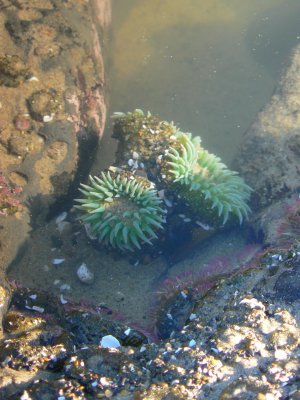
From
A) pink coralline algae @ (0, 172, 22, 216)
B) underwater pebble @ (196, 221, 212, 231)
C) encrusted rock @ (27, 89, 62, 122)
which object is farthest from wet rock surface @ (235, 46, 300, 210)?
pink coralline algae @ (0, 172, 22, 216)

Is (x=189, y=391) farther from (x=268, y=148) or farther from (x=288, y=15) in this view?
(x=288, y=15)

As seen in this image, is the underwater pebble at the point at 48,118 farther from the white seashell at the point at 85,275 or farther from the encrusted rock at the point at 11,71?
the white seashell at the point at 85,275

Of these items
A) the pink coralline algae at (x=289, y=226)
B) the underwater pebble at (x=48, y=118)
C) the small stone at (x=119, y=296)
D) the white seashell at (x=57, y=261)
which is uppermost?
the pink coralline algae at (x=289, y=226)

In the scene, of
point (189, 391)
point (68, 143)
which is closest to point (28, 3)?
point (68, 143)

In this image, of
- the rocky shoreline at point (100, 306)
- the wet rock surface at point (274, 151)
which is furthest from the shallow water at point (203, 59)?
the wet rock surface at point (274, 151)

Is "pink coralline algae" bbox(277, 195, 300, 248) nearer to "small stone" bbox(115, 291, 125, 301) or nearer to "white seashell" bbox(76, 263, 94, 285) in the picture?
"small stone" bbox(115, 291, 125, 301)

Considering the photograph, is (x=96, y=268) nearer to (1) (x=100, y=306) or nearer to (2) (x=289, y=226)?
(1) (x=100, y=306)
